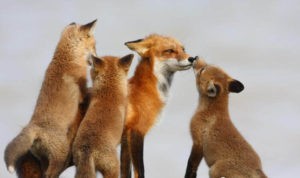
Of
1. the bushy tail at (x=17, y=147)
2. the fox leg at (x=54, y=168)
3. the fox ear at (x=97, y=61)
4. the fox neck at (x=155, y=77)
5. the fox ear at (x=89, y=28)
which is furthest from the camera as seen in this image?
the fox neck at (x=155, y=77)

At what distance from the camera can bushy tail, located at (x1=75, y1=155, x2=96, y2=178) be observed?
1166cm

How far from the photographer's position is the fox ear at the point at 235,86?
46.9 feet

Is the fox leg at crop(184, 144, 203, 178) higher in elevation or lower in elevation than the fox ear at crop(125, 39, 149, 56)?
lower

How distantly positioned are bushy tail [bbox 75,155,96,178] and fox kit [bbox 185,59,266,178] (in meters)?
2.07

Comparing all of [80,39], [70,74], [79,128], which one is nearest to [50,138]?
[79,128]

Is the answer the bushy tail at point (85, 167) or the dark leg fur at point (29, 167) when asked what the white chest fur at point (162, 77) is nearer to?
the dark leg fur at point (29, 167)

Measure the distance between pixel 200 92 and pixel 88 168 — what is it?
11.7 feet

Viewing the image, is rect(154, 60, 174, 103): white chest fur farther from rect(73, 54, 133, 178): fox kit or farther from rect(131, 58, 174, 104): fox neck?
rect(73, 54, 133, 178): fox kit

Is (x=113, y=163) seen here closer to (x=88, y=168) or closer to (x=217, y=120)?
(x=88, y=168)

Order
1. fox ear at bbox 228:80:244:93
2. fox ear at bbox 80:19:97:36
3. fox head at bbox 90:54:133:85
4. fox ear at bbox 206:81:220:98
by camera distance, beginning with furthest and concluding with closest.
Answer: fox ear at bbox 80:19:97:36 → fox ear at bbox 228:80:244:93 → fox ear at bbox 206:81:220:98 → fox head at bbox 90:54:133:85

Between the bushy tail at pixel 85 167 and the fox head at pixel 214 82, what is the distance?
3293 mm

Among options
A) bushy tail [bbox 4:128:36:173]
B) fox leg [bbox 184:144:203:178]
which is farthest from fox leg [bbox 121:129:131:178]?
bushy tail [bbox 4:128:36:173]

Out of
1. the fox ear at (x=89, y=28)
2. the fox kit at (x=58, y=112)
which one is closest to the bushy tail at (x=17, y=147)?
the fox kit at (x=58, y=112)

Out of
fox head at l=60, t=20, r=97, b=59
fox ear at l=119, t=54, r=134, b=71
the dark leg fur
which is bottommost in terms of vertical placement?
the dark leg fur
